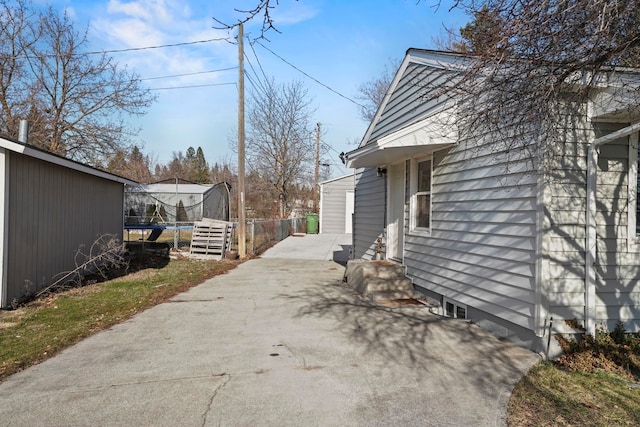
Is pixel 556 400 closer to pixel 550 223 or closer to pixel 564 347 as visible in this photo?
pixel 564 347

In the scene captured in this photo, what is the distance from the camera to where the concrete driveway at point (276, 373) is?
120 inches

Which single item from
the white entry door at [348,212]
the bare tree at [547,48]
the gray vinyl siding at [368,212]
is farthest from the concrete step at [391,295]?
the white entry door at [348,212]

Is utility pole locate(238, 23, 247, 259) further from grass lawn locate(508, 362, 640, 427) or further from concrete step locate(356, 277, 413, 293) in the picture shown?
grass lawn locate(508, 362, 640, 427)

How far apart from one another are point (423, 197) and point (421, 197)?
0.07 m

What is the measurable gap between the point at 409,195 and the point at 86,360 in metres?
5.82

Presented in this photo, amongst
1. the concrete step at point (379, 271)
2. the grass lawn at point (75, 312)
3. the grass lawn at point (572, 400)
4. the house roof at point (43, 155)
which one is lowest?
the grass lawn at point (75, 312)

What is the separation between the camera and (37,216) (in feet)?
24.8

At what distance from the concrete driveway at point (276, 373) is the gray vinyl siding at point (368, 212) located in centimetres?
323

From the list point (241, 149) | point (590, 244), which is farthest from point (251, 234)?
point (590, 244)

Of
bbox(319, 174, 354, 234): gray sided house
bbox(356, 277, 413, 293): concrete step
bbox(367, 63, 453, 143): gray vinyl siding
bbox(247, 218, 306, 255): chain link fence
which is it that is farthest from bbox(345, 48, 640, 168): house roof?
bbox(319, 174, 354, 234): gray sided house

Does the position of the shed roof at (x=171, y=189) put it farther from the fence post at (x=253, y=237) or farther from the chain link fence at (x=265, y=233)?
the fence post at (x=253, y=237)

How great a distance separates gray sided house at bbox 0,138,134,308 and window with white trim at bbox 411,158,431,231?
22.2 ft

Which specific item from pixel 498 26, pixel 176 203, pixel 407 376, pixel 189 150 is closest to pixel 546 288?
pixel 407 376

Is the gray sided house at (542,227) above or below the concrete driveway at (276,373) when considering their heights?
above
